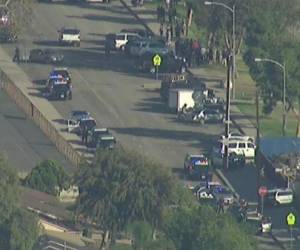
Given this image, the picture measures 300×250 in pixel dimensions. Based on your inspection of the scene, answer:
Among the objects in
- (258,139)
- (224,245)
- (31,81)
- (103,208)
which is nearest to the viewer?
(224,245)

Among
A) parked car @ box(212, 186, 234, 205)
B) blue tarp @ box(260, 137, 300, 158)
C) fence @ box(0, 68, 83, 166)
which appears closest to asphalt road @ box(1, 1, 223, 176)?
fence @ box(0, 68, 83, 166)

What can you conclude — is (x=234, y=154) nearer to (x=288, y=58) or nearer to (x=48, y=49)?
(x=288, y=58)

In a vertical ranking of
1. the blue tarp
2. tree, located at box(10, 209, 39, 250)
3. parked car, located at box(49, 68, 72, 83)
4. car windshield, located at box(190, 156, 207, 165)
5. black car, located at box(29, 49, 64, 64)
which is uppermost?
black car, located at box(29, 49, 64, 64)

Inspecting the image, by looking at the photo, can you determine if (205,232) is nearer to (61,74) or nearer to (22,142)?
(22,142)

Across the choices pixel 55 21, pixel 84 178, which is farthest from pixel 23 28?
pixel 84 178

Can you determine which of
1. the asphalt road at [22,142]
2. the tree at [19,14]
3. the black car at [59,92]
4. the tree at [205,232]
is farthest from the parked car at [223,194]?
the tree at [19,14]

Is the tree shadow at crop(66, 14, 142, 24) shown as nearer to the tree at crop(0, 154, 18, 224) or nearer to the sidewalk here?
the sidewalk

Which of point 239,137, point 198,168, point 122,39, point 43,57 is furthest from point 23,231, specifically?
point 122,39
